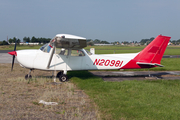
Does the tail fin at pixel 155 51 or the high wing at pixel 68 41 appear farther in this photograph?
the tail fin at pixel 155 51

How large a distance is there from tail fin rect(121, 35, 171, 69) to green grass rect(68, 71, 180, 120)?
2746 mm

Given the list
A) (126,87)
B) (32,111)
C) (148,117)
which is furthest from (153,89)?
(32,111)

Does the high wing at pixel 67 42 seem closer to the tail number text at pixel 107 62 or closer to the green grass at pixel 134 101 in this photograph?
the tail number text at pixel 107 62

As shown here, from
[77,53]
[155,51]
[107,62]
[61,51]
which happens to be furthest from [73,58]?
[155,51]

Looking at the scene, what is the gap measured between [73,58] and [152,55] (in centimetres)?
486

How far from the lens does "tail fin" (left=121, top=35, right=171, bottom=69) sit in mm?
10695

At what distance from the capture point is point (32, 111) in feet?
16.4

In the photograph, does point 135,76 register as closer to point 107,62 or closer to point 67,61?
point 107,62

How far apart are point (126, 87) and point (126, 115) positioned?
326 centimetres

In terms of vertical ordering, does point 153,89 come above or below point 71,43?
below

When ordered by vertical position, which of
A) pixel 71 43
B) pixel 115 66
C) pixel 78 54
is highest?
pixel 71 43

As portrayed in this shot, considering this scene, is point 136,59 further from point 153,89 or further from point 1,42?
point 1,42

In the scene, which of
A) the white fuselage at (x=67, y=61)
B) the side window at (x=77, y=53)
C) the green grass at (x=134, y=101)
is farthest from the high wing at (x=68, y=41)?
the green grass at (x=134, y=101)

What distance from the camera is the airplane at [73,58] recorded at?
9.45 metres
